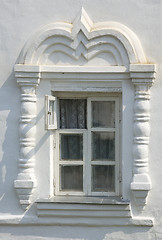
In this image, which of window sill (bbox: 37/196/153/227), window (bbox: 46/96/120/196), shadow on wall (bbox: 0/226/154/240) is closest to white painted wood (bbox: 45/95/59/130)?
window (bbox: 46/96/120/196)

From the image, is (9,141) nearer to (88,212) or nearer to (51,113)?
(51,113)

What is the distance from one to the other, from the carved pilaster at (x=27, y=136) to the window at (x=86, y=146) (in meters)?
0.31

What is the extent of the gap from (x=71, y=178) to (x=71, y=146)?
39cm

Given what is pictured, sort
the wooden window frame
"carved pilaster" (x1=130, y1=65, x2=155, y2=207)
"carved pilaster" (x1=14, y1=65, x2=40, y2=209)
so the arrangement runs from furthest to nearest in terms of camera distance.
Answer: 1. the wooden window frame
2. "carved pilaster" (x1=14, y1=65, x2=40, y2=209)
3. "carved pilaster" (x1=130, y1=65, x2=155, y2=207)

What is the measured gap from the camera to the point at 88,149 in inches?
249

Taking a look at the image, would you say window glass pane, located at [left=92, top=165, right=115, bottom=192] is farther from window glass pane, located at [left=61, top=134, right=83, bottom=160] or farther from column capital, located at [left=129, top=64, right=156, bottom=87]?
column capital, located at [left=129, top=64, right=156, bottom=87]

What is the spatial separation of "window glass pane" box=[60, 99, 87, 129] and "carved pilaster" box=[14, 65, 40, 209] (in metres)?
0.39

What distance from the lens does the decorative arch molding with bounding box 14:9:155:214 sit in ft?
19.7

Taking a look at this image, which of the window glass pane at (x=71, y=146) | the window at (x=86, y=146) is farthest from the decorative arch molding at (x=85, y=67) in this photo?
the window glass pane at (x=71, y=146)

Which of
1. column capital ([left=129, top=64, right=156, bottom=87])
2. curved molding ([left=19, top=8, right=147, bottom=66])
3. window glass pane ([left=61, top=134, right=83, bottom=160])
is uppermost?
curved molding ([left=19, top=8, right=147, bottom=66])

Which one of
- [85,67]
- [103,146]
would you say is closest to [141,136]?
[103,146]

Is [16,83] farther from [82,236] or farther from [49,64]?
[82,236]

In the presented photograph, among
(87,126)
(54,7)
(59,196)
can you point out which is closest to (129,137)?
(87,126)

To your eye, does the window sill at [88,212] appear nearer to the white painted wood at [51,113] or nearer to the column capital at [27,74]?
the white painted wood at [51,113]
